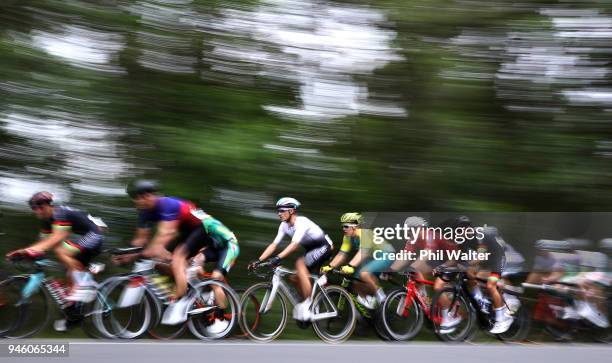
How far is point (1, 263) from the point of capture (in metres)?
9.57

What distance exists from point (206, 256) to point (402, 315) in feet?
7.95

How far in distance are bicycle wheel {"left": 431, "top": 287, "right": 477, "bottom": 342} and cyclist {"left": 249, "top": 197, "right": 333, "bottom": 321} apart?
1.44 meters

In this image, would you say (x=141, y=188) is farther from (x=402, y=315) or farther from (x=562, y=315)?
(x=562, y=315)

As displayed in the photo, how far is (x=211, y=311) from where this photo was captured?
771 centimetres

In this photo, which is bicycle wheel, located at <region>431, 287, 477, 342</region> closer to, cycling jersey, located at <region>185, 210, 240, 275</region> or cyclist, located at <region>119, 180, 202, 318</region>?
cycling jersey, located at <region>185, 210, 240, 275</region>

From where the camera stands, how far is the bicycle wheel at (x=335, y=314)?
8.25 meters

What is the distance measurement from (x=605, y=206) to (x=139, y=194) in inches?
243

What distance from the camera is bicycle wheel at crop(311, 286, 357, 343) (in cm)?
825

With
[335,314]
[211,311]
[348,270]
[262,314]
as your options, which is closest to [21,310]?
[211,311]

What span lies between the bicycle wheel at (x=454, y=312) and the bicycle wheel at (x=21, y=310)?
431 centimetres

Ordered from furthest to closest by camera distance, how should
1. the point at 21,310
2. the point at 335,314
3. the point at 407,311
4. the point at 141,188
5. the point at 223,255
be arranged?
the point at 407,311, the point at 335,314, the point at 223,255, the point at 21,310, the point at 141,188

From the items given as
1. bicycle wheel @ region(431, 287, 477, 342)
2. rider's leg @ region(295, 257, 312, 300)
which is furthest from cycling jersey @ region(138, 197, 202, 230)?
bicycle wheel @ region(431, 287, 477, 342)

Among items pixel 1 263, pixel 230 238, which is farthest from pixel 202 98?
pixel 1 263

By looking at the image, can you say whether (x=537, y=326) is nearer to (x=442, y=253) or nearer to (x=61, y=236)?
(x=442, y=253)
